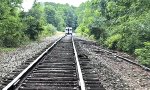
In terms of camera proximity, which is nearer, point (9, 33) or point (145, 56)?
point (145, 56)

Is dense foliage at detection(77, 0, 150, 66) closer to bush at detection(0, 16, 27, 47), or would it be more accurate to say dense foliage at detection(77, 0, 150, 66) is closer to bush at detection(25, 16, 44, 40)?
bush at detection(0, 16, 27, 47)

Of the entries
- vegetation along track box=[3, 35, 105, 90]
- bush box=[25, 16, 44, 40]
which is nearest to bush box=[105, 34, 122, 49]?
bush box=[25, 16, 44, 40]

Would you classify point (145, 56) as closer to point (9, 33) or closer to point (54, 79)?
point (54, 79)

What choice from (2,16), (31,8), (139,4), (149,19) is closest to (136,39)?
(149,19)

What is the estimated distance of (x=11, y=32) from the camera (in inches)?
926

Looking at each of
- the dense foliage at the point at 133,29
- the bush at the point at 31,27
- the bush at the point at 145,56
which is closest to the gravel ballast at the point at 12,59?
the bush at the point at 145,56

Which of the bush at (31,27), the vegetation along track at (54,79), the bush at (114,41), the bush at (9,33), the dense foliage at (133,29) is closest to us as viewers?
the vegetation along track at (54,79)

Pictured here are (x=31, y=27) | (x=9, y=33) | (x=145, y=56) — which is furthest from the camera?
(x=31, y=27)

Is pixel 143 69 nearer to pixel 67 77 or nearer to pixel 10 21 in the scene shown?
pixel 67 77

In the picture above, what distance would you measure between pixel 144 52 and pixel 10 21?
1139 cm

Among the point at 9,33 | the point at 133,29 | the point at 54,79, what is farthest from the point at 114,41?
the point at 54,79

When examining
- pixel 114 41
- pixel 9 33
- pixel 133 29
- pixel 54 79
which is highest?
pixel 133 29

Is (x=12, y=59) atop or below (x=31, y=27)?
below

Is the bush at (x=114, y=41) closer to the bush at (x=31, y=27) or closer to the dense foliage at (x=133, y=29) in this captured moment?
the dense foliage at (x=133, y=29)
